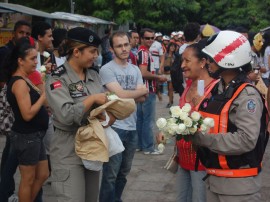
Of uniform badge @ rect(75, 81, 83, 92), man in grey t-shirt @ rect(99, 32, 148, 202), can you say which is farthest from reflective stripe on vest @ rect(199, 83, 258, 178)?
man in grey t-shirt @ rect(99, 32, 148, 202)

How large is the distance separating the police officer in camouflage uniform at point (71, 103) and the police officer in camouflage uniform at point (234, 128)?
0.92m

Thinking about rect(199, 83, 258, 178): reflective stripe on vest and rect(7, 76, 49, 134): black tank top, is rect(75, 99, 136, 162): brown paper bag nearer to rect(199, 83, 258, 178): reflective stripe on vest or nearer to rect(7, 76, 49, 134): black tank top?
rect(199, 83, 258, 178): reflective stripe on vest

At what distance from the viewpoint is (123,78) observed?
205 inches

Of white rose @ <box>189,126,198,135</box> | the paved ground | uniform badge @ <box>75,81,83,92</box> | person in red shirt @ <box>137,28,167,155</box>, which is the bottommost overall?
the paved ground

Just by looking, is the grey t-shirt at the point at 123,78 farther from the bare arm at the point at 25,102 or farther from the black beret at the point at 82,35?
the black beret at the point at 82,35

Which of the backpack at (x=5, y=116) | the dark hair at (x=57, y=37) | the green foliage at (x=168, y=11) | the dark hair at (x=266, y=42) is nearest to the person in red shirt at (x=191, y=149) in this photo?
the backpack at (x=5, y=116)

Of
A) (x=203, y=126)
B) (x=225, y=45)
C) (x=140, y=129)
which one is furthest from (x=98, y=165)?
(x=140, y=129)

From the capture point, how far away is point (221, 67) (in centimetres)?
329

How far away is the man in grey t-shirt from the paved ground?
2.77 feet

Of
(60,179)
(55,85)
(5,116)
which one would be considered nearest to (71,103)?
(55,85)

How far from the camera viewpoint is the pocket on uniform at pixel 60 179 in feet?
12.5

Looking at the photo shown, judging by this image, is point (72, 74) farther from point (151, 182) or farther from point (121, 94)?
point (151, 182)

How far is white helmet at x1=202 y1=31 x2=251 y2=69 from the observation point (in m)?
3.24

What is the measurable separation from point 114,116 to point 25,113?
3.29 feet
